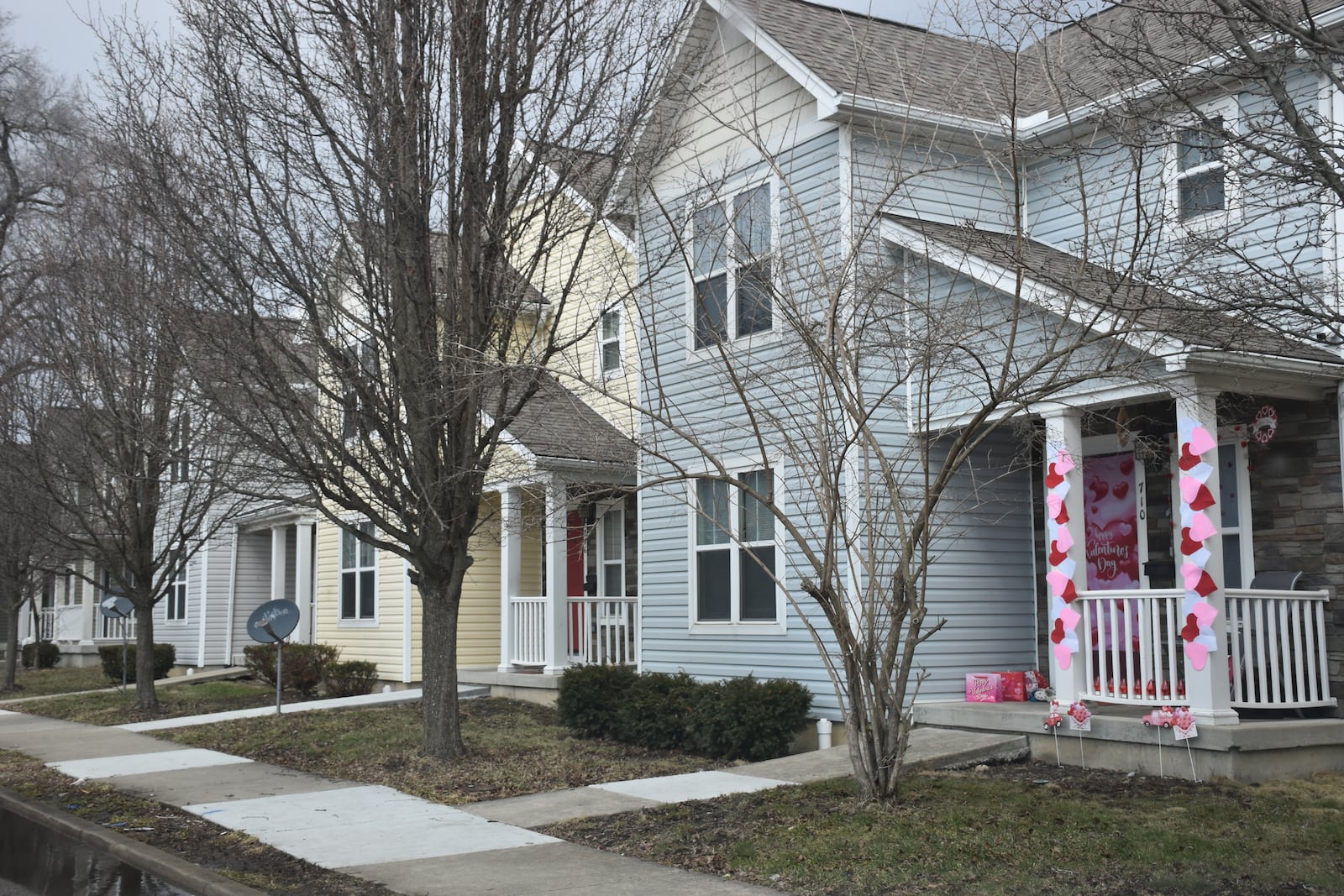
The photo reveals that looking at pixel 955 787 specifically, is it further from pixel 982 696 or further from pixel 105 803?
pixel 105 803

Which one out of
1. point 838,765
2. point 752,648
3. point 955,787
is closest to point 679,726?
point 752,648

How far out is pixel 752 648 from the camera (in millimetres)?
13891

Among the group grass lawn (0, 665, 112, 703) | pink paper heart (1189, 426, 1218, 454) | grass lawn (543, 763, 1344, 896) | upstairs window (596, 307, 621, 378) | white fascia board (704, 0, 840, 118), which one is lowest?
grass lawn (0, 665, 112, 703)

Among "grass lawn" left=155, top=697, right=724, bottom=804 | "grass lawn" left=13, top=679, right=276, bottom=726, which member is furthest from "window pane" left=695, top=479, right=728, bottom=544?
"grass lawn" left=13, top=679, right=276, bottom=726

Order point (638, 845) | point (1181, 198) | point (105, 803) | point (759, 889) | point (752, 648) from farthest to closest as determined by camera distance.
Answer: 1. point (752, 648)
2. point (1181, 198)
3. point (105, 803)
4. point (638, 845)
5. point (759, 889)

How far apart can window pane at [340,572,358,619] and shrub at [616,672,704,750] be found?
1070cm

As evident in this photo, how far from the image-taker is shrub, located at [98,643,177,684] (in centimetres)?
2508

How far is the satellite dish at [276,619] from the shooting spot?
675 inches

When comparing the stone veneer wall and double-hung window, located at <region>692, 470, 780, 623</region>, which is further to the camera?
double-hung window, located at <region>692, 470, 780, 623</region>

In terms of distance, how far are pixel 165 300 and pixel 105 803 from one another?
16.0ft

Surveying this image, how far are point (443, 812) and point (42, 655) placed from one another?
94.7ft

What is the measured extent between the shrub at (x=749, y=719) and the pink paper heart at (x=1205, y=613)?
158 inches

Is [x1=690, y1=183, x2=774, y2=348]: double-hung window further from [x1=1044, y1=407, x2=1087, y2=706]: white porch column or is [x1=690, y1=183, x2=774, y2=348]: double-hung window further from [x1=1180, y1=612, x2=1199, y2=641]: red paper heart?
[x1=1180, y1=612, x2=1199, y2=641]: red paper heart

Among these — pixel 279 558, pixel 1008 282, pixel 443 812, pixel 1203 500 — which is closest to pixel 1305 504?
pixel 1203 500
